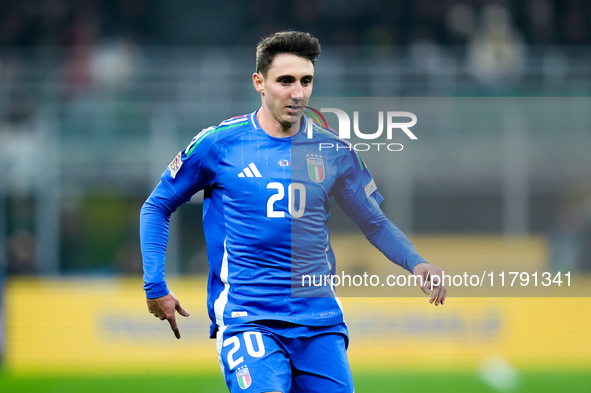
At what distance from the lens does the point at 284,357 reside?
4.03 m

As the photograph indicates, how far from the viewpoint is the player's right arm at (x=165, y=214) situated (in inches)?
166

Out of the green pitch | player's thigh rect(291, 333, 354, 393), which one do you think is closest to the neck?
player's thigh rect(291, 333, 354, 393)

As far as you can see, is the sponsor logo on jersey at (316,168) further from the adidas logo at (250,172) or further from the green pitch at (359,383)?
the green pitch at (359,383)

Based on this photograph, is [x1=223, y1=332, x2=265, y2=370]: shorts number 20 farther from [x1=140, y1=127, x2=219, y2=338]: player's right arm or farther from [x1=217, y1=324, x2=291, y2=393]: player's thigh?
[x1=140, y1=127, x2=219, y2=338]: player's right arm

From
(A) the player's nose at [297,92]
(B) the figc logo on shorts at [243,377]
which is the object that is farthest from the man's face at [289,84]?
(B) the figc logo on shorts at [243,377]

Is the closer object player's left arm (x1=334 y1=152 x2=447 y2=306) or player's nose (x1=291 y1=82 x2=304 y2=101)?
player's nose (x1=291 y1=82 x2=304 y2=101)

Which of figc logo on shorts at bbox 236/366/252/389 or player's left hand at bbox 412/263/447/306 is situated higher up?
player's left hand at bbox 412/263/447/306

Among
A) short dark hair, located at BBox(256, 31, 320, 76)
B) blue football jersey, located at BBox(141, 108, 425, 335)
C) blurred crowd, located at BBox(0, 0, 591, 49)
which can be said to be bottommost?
blue football jersey, located at BBox(141, 108, 425, 335)

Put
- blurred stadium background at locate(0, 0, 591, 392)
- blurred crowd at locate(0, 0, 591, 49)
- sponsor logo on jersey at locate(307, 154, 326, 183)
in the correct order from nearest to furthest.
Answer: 1. sponsor logo on jersey at locate(307, 154, 326, 183)
2. blurred stadium background at locate(0, 0, 591, 392)
3. blurred crowd at locate(0, 0, 591, 49)

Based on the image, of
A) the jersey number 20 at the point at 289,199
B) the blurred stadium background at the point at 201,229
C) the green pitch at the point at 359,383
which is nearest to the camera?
the jersey number 20 at the point at 289,199

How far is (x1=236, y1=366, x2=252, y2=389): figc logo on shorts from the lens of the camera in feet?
12.9

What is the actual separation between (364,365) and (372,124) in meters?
6.69

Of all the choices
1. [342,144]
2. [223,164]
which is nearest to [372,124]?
[342,144]

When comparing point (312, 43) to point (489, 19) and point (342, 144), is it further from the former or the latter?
point (489, 19)
